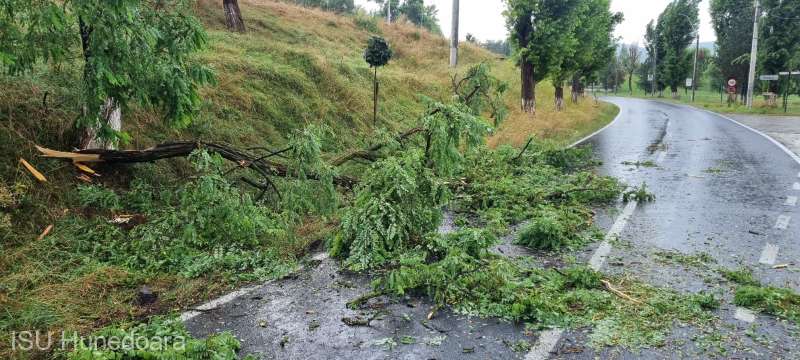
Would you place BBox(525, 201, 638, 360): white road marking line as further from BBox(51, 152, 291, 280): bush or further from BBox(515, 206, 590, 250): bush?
BBox(51, 152, 291, 280): bush

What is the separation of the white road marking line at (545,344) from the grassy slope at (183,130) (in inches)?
115

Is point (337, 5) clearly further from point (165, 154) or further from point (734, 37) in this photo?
point (165, 154)

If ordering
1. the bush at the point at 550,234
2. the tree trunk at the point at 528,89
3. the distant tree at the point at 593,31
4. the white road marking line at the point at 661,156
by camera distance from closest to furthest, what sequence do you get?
1. the bush at the point at 550,234
2. the white road marking line at the point at 661,156
3. the tree trunk at the point at 528,89
4. the distant tree at the point at 593,31

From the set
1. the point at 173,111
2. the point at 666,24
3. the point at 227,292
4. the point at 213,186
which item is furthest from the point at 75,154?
the point at 666,24

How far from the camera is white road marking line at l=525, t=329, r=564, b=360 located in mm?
3932

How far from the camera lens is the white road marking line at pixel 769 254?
5.95m

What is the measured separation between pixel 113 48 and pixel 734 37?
48705 millimetres

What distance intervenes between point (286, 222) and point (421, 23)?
62.8 m

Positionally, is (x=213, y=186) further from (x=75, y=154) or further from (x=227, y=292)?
(x=75, y=154)

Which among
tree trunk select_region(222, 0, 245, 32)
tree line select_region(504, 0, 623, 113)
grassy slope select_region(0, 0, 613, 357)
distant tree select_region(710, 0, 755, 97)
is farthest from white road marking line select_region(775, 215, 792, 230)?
distant tree select_region(710, 0, 755, 97)

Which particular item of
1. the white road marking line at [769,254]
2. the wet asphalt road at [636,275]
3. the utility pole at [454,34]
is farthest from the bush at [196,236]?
the utility pole at [454,34]

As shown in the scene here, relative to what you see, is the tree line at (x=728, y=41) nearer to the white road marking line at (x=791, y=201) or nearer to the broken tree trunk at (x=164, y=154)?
the white road marking line at (x=791, y=201)

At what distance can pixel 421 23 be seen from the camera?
66312mm

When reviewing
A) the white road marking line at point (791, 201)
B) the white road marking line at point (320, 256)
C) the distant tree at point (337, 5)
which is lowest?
the white road marking line at point (320, 256)
